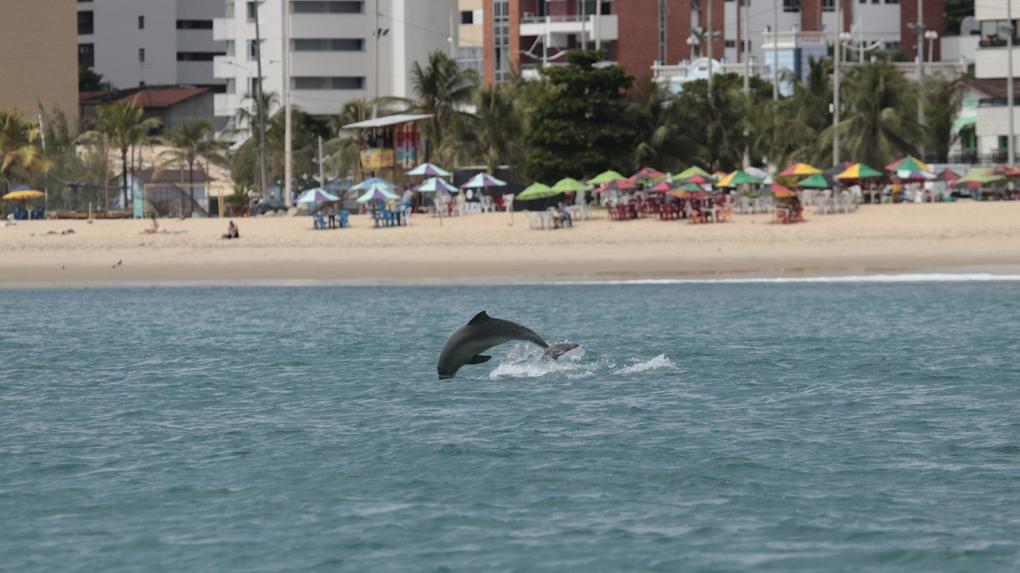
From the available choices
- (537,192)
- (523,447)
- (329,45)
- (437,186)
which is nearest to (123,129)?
(437,186)

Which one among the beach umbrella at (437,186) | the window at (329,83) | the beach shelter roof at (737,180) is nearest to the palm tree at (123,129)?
the beach umbrella at (437,186)

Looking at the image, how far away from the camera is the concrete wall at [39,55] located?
10956 centimetres

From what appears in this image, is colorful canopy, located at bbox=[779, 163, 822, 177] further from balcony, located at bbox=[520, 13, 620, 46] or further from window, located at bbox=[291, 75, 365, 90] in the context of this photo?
window, located at bbox=[291, 75, 365, 90]

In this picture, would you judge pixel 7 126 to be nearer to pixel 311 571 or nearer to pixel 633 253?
pixel 633 253

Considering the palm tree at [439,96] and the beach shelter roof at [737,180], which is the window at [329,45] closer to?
the palm tree at [439,96]

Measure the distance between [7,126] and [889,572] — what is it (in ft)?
220

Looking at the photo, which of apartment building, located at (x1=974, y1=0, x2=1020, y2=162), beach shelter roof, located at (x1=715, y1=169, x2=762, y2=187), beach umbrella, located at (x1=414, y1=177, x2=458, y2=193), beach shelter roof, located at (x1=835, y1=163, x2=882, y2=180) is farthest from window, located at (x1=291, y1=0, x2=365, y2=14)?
beach shelter roof, located at (x1=835, y1=163, x2=882, y2=180)

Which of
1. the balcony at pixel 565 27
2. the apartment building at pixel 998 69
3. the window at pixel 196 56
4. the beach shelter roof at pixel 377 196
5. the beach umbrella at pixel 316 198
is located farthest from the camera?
the window at pixel 196 56

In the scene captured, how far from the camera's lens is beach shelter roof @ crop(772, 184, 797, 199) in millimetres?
51562

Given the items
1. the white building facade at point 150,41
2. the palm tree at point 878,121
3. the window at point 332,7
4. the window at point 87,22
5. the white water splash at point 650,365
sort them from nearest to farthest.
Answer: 1. the white water splash at point 650,365
2. the palm tree at point 878,121
3. the window at point 332,7
4. the white building facade at point 150,41
5. the window at point 87,22

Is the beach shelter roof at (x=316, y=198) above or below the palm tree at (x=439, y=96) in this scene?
below

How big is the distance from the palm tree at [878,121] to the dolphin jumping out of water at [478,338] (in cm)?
4431

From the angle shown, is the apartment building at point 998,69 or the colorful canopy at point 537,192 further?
the apartment building at point 998,69

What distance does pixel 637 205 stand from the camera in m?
55.1
